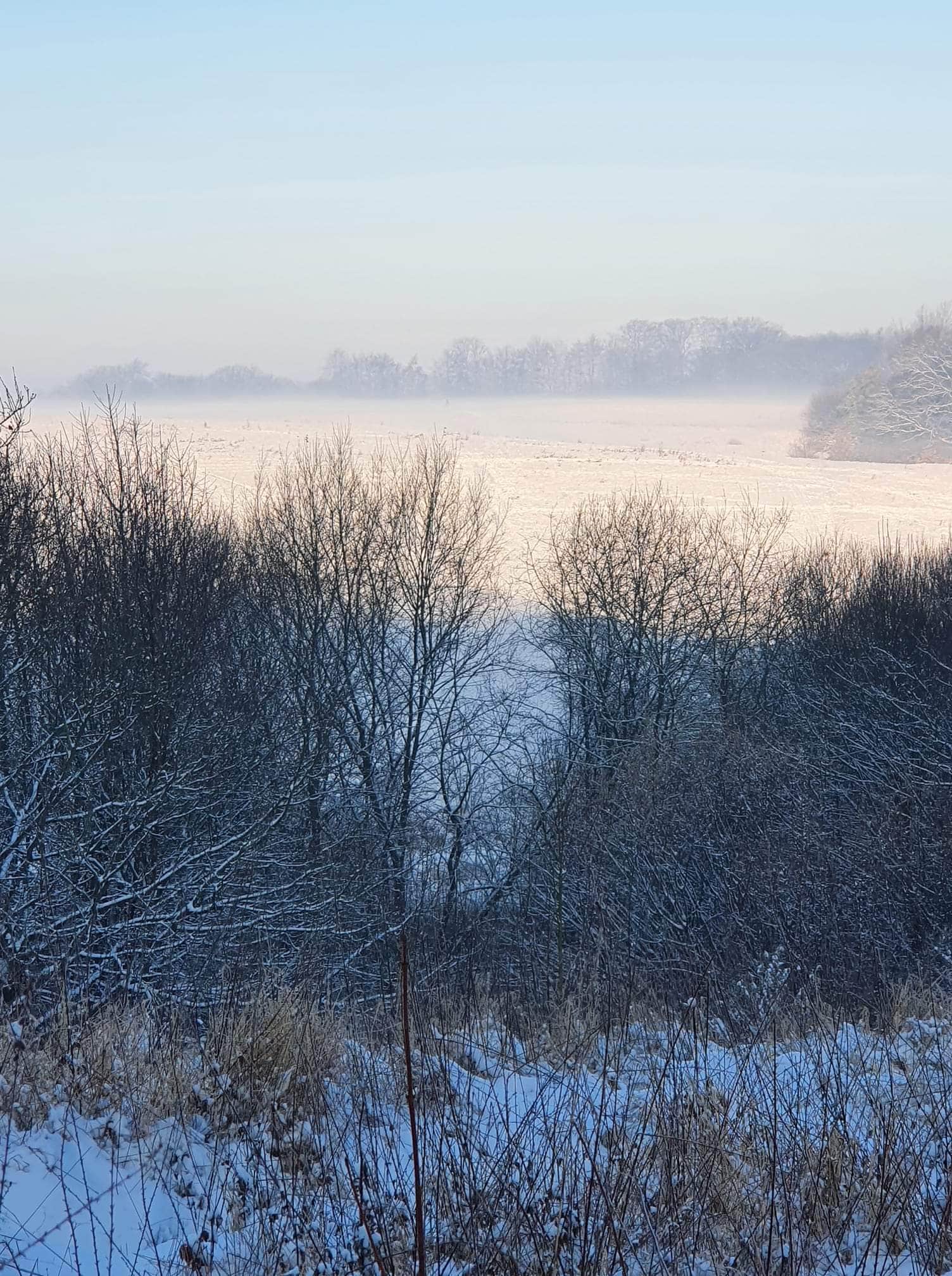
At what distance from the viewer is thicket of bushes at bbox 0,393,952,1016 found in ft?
38.1

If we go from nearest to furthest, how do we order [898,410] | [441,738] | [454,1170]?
[454,1170] < [441,738] < [898,410]

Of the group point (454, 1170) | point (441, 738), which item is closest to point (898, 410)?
point (441, 738)

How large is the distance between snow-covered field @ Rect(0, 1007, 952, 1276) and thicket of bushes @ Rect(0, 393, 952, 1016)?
142cm

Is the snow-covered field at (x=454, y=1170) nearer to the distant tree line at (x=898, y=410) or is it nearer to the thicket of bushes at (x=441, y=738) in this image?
the thicket of bushes at (x=441, y=738)

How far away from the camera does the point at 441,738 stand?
22641 millimetres

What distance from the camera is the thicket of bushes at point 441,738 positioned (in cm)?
1162

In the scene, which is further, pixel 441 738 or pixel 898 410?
pixel 898 410

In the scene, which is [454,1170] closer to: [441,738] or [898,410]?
[441,738]

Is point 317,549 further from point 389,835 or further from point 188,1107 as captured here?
point 188,1107

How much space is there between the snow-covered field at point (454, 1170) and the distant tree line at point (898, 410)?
202 ft

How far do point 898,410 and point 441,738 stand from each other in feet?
160

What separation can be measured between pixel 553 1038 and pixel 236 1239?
2.28 meters

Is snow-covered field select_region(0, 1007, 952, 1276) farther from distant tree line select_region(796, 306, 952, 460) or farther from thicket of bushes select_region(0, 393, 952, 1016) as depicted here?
distant tree line select_region(796, 306, 952, 460)

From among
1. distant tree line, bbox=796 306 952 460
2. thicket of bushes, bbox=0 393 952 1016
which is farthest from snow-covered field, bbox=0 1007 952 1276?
distant tree line, bbox=796 306 952 460
